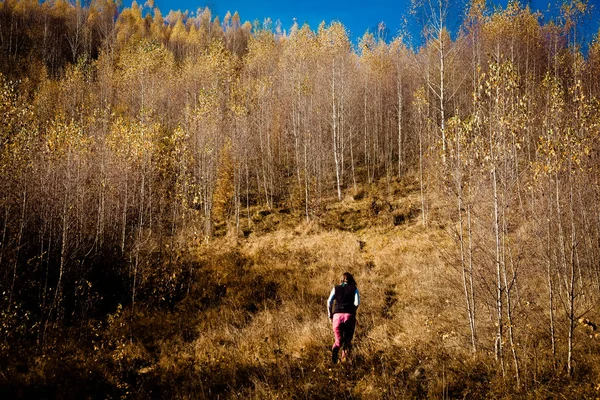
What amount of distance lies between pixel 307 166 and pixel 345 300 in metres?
18.7

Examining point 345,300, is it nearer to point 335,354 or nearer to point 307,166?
point 335,354

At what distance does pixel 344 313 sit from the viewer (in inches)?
268

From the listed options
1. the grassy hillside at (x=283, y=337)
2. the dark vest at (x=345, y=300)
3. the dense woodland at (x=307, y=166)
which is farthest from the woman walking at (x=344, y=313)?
the dense woodland at (x=307, y=166)

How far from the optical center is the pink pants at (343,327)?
6.82 metres

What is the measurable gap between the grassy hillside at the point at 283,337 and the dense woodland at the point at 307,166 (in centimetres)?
27

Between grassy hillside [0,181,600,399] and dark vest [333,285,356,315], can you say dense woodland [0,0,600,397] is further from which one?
dark vest [333,285,356,315]

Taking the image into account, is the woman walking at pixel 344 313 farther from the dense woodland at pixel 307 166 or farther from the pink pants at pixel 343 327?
the dense woodland at pixel 307 166

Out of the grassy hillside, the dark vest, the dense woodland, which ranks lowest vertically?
the grassy hillside

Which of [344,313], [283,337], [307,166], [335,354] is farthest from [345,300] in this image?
[307,166]

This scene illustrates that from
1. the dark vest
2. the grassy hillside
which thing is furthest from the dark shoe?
the dark vest

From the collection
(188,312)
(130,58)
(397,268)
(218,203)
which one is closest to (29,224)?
(188,312)

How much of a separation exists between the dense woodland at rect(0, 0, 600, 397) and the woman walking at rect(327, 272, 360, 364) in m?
1.95

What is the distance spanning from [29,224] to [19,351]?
5.57m

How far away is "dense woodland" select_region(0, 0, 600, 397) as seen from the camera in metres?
6.70
